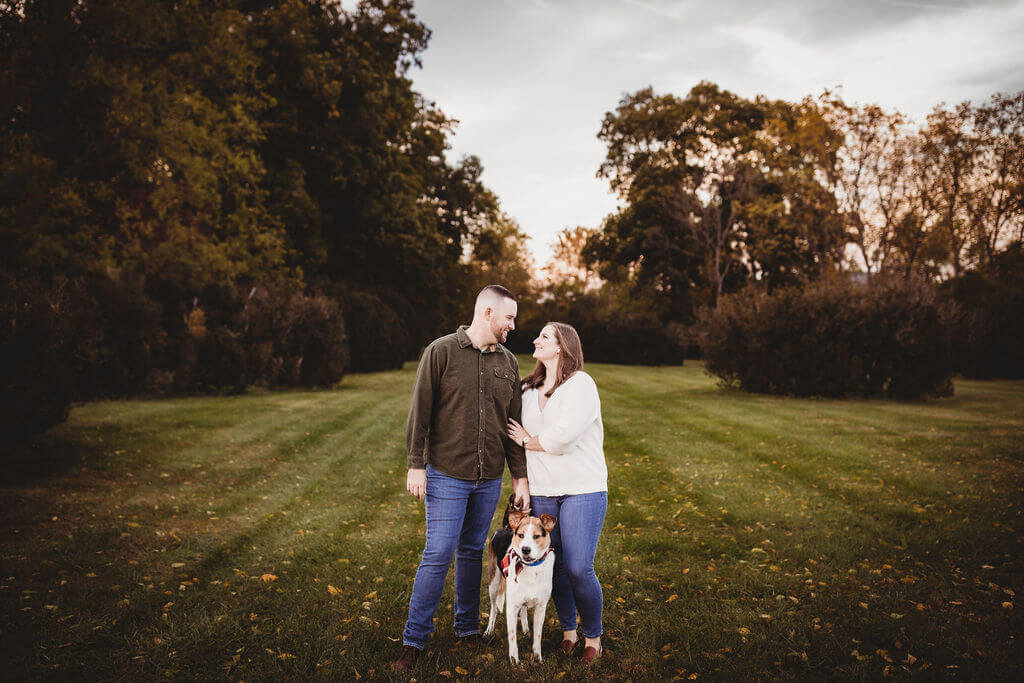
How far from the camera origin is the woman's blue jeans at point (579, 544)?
3.92 m

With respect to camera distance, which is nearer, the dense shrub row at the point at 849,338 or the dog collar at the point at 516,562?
the dog collar at the point at 516,562

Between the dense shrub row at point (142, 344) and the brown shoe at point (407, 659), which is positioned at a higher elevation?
the dense shrub row at point (142, 344)

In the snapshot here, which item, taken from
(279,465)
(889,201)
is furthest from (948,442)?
(889,201)

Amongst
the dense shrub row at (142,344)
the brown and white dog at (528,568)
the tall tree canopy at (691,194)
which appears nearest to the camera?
the brown and white dog at (528,568)

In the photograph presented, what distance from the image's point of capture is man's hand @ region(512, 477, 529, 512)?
162 inches

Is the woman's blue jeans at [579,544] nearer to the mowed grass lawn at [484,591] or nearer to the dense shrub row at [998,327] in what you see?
the mowed grass lawn at [484,591]

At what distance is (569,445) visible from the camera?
389 cm

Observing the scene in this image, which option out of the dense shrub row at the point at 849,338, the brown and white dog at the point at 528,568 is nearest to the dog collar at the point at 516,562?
the brown and white dog at the point at 528,568

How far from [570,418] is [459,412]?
723 mm

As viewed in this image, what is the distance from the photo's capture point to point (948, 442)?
37.4 feet

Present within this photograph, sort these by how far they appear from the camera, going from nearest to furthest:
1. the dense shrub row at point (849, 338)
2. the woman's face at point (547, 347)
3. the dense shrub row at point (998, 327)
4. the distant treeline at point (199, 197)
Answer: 1. the woman's face at point (547, 347)
2. the distant treeline at point (199, 197)
3. the dense shrub row at point (849, 338)
4. the dense shrub row at point (998, 327)

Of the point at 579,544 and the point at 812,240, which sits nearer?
the point at 579,544

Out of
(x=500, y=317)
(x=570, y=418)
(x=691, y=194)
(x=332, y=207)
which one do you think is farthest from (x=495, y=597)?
(x=691, y=194)

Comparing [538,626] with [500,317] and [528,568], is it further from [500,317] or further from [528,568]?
[500,317]
